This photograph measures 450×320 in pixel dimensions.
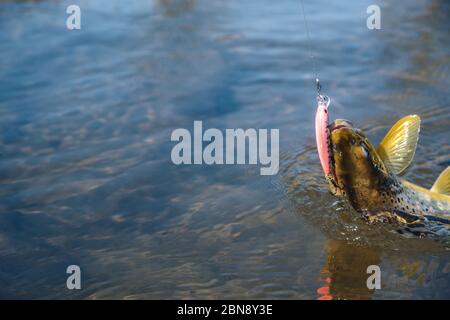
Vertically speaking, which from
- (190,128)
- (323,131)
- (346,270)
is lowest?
(346,270)

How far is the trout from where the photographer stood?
4164 mm

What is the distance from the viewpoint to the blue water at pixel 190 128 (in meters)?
4.70

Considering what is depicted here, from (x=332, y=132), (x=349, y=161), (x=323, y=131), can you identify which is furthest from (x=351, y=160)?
(x=323, y=131)

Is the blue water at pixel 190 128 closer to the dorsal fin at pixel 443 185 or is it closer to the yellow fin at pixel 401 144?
the dorsal fin at pixel 443 185

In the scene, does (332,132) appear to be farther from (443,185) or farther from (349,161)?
(443,185)

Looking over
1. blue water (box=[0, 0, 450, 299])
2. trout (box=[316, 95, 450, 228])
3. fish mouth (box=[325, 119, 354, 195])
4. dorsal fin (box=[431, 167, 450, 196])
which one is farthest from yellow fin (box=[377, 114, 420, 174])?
blue water (box=[0, 0, 450, 299])

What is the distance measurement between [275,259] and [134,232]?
→ 118cm

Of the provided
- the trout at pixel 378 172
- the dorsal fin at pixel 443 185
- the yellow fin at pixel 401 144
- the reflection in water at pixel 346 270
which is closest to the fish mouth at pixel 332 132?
the trout at pixel 378 172

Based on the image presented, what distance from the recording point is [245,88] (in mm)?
7539

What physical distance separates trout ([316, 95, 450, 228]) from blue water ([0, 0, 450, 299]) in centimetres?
24

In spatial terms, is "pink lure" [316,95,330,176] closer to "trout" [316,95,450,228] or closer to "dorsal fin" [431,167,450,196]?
"trout" [316,95,450,228]

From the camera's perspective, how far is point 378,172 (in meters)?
4.50

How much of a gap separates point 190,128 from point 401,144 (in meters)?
2.67
